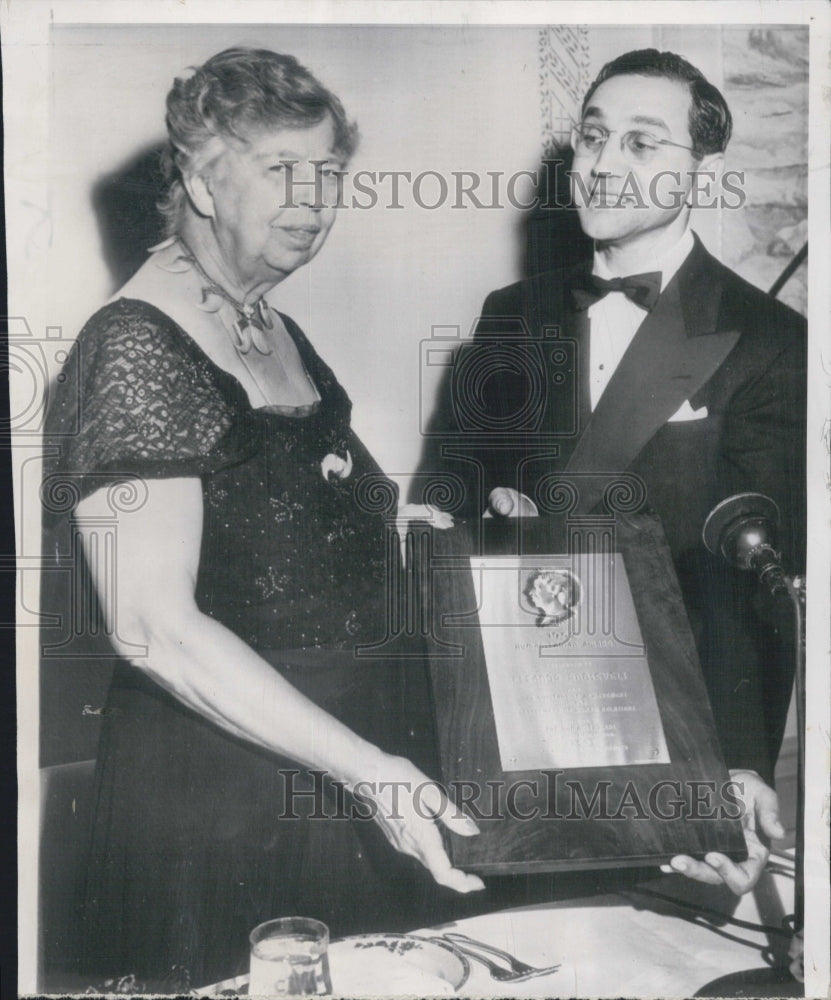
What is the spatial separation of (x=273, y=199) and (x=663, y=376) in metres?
0.93

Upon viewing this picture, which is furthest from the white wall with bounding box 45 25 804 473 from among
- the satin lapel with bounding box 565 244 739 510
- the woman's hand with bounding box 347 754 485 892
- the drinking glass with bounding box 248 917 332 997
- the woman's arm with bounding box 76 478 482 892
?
the drinking glass with bounding box 248 917 332 997

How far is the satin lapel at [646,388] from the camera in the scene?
2160 mm

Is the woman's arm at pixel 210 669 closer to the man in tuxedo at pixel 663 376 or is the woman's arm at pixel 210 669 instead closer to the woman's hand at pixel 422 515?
the woman's hand at pixel 422 515

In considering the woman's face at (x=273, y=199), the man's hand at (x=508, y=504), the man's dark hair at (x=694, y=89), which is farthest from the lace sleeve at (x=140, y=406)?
the man's dark hair at (x=694, y=89)

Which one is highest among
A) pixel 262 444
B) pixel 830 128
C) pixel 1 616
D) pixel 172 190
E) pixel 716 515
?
pixel 830 128

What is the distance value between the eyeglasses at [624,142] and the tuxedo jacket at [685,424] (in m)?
0.25

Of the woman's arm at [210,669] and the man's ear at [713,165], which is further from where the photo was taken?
the man's ear at [713,165]

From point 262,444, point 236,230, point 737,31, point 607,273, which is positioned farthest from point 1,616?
point 737,31

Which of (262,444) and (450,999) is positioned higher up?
(262,444)

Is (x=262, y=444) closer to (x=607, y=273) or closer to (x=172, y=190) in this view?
(x=172, y=190)

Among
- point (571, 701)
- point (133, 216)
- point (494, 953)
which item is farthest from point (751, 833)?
point (133, 216)

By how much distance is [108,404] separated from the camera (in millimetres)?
2086

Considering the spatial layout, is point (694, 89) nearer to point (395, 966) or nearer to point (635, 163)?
point (635, 163)

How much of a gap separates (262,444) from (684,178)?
3.60 ft
